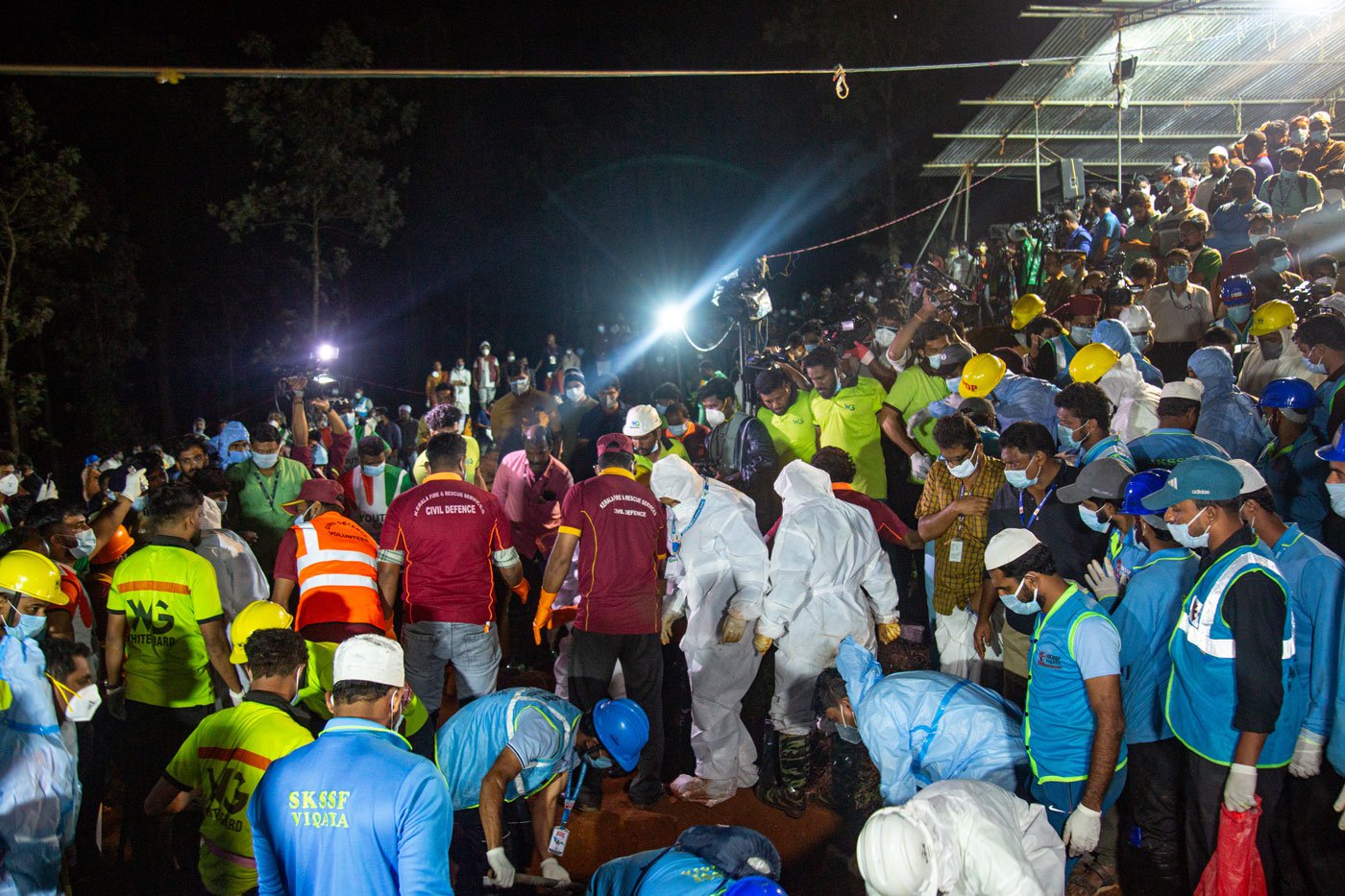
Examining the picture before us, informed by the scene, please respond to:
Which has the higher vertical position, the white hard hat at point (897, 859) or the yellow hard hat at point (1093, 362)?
the yellow hard hat at point (1093, 362)

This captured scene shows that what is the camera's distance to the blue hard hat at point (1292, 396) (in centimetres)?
513

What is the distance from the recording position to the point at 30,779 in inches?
144

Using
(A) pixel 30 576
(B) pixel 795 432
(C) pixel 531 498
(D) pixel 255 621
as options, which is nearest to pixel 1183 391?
(B) pixel 795 432

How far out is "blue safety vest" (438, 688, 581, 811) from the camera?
4.17 metres

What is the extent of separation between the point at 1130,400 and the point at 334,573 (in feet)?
17.9

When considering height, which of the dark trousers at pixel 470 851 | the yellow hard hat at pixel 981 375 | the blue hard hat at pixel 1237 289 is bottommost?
the dark trousers at pixel 470 851

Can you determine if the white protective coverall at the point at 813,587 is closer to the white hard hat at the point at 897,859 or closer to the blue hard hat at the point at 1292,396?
the blue hard hat at the point at 1292,396

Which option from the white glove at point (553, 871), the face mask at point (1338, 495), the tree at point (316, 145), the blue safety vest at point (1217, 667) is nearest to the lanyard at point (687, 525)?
the white glove at point (553, 871)

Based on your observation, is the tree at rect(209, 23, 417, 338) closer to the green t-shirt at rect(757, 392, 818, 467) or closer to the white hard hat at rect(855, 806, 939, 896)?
the green t-shirt at rect(757, 392, 818, 467)

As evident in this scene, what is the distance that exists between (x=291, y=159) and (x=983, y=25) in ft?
63.9

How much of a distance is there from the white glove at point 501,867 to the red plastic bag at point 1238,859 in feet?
9.72

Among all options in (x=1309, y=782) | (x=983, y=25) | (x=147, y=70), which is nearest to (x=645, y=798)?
(x=1309, y=782)

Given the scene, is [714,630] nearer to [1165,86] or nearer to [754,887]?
[754,887]

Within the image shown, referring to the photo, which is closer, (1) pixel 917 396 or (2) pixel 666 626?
(2) pixel 666 626
